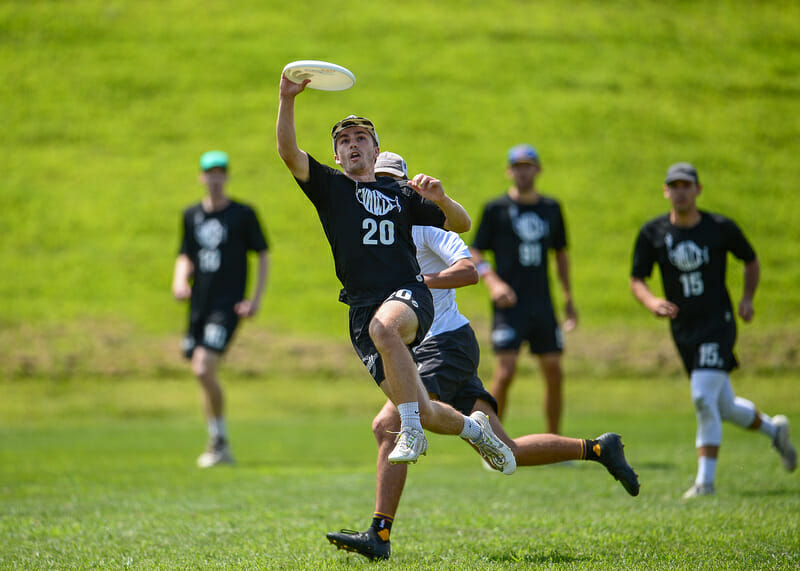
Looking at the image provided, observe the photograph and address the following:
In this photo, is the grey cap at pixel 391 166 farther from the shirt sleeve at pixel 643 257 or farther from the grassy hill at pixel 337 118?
the grassy hill at pixel 337 118

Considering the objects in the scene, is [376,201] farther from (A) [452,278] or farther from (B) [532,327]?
(B) [532,327]

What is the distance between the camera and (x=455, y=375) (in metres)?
4.81

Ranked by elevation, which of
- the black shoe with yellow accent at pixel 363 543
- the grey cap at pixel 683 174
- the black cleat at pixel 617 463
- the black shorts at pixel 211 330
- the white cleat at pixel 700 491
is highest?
the grey cap at pixel 683 174

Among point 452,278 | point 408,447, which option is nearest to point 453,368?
point 452,278

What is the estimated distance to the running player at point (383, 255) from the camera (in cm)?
414

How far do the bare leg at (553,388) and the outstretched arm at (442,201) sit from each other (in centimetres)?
431

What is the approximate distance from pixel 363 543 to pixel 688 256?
3709 millimetres

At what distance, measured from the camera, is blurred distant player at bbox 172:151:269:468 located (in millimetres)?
9188

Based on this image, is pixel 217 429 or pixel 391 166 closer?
pixel 391 166

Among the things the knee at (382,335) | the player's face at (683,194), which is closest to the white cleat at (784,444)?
the player's face at (683,194)

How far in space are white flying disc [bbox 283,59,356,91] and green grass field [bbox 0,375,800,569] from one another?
85.9 inches

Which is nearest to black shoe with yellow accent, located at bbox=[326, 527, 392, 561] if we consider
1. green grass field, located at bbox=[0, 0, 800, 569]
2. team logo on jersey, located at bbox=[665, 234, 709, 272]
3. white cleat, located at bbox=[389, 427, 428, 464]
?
white cleat, located at bbox=[389, 427, 428, 464]

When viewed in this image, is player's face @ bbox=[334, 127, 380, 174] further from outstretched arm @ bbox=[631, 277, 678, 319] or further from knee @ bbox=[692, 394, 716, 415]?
knee @ bbox=[692, 394, 716, 415]

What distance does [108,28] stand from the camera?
26.3 meters
